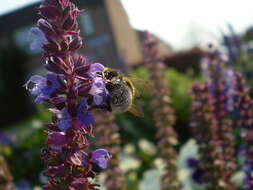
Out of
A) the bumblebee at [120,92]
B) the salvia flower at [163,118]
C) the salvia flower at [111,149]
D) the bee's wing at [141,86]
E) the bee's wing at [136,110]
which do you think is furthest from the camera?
the salvia flower at [163,118]

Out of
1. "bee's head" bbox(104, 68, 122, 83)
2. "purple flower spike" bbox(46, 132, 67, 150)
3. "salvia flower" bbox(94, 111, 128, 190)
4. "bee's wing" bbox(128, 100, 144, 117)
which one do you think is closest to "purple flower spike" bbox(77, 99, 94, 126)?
"purple flower spike" bbox(46, 132, 67, 150)

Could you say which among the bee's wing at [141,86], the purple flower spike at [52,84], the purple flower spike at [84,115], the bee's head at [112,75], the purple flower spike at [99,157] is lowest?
the purple flower spike at [99,157]

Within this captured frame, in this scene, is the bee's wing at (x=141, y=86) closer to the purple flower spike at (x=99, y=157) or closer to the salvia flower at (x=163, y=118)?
the purple flower spike at (x=99, y=157)

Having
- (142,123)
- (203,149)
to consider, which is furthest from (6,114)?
(203,149)

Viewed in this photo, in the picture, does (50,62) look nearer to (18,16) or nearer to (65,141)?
(65,141)

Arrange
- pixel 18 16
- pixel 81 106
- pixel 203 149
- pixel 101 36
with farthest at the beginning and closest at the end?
pixel 18 16 < pixel 101 36 < pixel 203 149 < pixel 81 106

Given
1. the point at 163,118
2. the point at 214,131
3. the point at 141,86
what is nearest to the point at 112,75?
the point at 141,86

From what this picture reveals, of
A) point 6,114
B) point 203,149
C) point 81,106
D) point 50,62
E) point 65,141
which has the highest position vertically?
point 50,62

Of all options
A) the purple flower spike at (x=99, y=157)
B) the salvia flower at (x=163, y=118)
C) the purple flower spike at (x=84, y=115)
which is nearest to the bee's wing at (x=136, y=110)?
the purple flower spike at (x=99, y=157)
